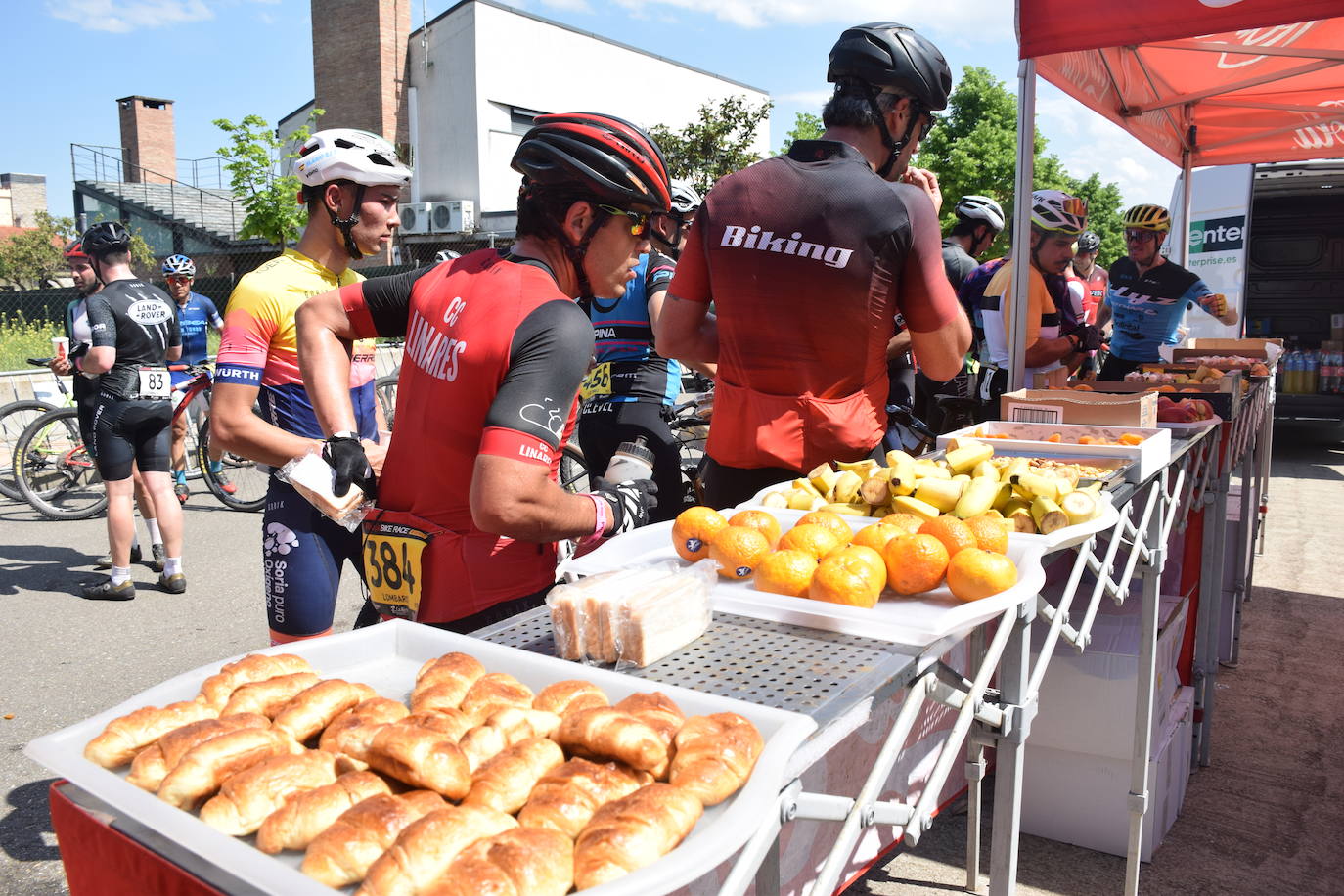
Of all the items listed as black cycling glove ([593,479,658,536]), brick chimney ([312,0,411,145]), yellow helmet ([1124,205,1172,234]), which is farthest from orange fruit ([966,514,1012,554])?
brick chimney ([312,0,411,145])

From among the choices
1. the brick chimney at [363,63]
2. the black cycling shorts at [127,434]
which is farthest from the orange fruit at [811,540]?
the brick chimney at [363,63]

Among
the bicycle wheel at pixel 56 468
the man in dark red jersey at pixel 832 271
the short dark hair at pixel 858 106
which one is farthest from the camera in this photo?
the bicycle wheel at pixel 56 468

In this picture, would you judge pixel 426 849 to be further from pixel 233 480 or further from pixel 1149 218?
pixel 233 480

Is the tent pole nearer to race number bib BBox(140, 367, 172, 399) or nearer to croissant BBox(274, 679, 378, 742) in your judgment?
croissant BBox(274, 679, 378, 742)

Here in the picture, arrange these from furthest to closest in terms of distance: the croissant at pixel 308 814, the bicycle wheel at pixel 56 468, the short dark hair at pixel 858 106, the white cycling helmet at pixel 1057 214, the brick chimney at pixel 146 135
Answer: the brick chimney at pixel 146 135 < the bicycle wheel at pixel 56 468 < the white cycling helmet at pixel 1057 214 < the short dark hair at pixel 858 106 < the croissant at pixel 308 814

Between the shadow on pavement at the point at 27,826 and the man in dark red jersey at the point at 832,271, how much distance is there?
2707mm

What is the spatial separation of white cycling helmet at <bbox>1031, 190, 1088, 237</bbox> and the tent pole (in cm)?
117

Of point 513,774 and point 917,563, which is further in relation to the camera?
point 917,563

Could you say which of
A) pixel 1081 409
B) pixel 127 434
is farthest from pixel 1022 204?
pixel 127 434

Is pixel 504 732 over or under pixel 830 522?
under

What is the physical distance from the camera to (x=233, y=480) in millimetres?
9508

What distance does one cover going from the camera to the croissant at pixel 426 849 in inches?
33.0

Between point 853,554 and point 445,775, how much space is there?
2.76ft

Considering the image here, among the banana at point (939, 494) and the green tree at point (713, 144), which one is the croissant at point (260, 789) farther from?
the green tree at point (713, 144)
